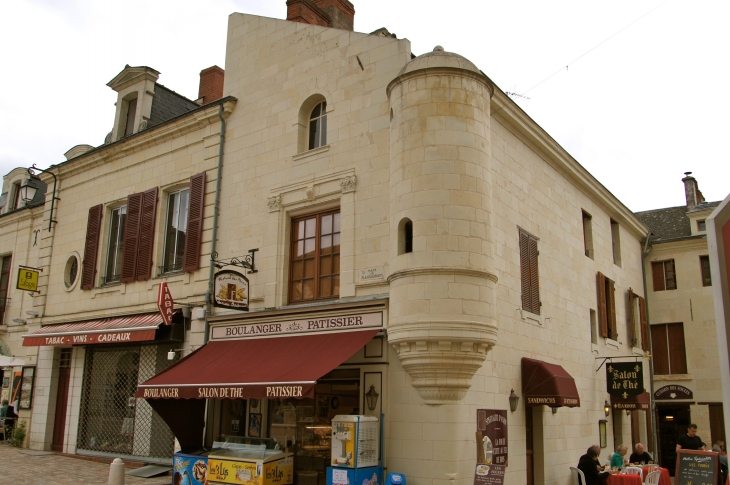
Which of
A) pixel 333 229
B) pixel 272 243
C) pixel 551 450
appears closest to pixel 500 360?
pixel 551 450

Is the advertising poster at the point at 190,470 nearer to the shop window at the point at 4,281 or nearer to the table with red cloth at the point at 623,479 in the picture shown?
the table with red cloth at the point at 623,479

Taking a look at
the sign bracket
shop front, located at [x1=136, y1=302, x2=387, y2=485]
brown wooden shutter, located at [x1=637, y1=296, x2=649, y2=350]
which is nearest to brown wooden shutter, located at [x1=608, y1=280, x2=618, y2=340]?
brown wooden shutter, located at [x1=637, y1=296, x2=649, y2=350]

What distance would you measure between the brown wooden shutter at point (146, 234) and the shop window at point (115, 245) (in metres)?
1.04

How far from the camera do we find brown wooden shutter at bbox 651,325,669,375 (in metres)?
21.1

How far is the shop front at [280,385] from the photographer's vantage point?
10.3 meters

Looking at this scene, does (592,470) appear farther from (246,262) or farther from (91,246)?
(91,246)

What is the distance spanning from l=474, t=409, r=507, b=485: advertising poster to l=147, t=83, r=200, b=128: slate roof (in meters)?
11.3

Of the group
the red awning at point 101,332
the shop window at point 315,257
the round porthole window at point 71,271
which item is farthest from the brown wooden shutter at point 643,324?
the round porthole window at point 71,271

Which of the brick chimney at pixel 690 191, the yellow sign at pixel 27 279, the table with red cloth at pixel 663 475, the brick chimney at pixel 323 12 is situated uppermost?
the brick chimney at pixel 323 12

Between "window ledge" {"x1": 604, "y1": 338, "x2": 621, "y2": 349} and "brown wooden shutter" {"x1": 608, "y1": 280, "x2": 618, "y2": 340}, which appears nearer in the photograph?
"window ledge" {"x1": 604, "y1": 338, "x2": 621, "y2": 349}

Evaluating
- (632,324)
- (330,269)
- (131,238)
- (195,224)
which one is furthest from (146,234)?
(632,324)

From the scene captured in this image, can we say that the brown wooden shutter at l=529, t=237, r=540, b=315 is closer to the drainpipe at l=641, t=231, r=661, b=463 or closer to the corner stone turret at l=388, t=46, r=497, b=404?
the corner stone turret at l=388, t=46, r=497, b=404

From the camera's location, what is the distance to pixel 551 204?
14.9m

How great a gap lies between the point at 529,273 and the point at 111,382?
1006 centimetres
